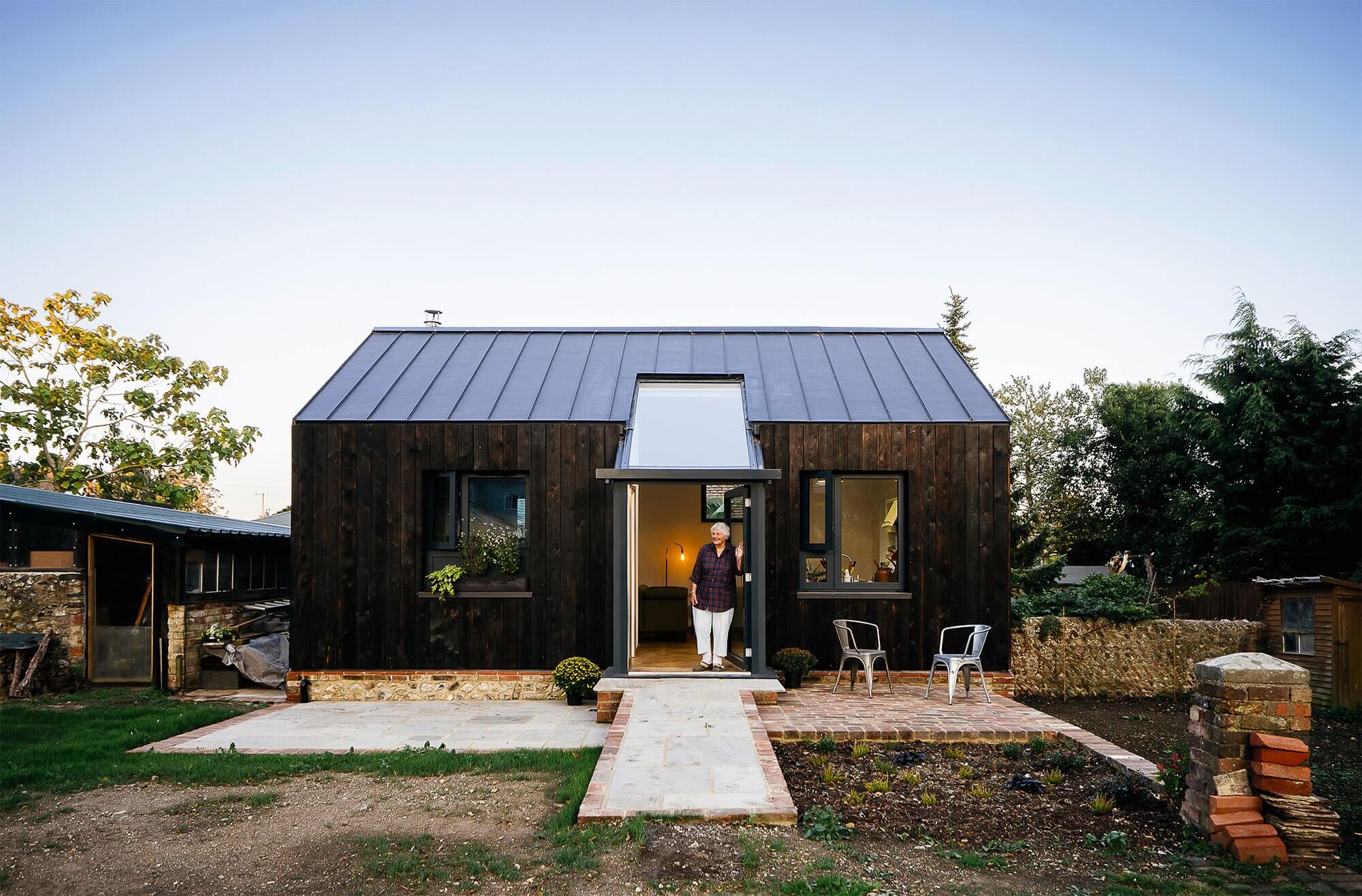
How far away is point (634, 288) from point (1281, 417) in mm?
12476

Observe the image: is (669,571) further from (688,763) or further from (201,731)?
(688,763)

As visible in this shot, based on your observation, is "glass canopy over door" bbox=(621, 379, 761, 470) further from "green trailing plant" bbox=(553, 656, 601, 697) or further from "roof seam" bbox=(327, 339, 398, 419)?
"roof seam" bbox=(327, 339, 398, 419)

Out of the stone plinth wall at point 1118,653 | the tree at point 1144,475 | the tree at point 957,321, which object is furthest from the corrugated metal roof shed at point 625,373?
the tree at point 957,321

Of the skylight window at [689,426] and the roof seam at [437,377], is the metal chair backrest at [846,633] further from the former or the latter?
the roof seam at [437,377]

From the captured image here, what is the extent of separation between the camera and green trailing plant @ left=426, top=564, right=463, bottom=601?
9195 mm

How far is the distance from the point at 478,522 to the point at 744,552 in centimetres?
309

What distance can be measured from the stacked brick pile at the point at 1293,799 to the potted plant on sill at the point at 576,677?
577 cm

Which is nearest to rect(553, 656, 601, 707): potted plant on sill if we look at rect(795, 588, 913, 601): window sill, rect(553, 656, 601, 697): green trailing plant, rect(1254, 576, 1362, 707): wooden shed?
rect(553, 656, 601, 697): green trailing plant

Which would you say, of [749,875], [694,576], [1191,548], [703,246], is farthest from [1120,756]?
[1191,548]

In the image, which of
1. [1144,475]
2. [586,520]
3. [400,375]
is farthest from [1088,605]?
[1144,475]

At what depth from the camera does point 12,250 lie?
12.0m

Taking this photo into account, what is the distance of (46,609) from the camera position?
10.3 metres

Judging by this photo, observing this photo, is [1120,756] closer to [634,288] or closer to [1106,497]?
[634,288]

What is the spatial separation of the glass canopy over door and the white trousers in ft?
5.13
